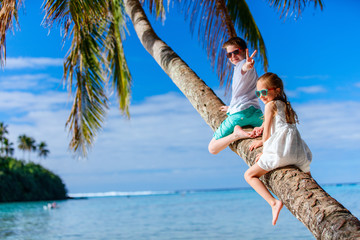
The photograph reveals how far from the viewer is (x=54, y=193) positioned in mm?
60500

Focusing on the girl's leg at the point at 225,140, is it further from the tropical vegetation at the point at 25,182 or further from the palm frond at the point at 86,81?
the tropical vegetation at the point at 25,182

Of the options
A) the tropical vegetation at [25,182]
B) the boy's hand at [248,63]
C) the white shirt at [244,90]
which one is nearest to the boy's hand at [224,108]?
the white shirt at [244,90]

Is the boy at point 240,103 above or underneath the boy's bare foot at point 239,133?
above

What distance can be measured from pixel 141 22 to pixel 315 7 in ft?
9.26

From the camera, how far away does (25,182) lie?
50719 mm

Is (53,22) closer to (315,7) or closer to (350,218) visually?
(315,7)

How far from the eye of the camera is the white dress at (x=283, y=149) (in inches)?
118

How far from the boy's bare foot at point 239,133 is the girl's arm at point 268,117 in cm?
33

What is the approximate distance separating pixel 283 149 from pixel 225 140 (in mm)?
807

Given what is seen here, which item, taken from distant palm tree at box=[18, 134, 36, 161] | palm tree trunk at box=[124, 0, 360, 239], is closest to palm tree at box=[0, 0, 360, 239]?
palm tree trunk at box=[124, 0, 360, 239]

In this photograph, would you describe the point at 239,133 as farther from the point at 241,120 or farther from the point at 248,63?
the point at 248,63

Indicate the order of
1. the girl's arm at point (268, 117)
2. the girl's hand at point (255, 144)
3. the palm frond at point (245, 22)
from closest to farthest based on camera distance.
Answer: the girl's arm at point (268, 117) < the girl's hand at point (255, 144) < the palm frond at point (245, 22)

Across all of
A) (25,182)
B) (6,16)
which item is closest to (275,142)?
(6,16)

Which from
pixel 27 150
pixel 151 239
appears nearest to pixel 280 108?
pixel 151 239
